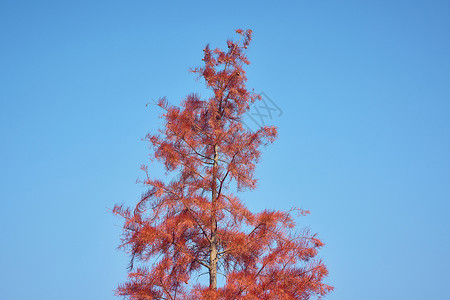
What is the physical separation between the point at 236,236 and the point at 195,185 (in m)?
1.68

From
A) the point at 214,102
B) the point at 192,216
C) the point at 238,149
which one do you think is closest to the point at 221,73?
the point at 214,102

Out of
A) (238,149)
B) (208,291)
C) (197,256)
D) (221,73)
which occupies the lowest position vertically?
(208,291)

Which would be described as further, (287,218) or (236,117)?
(236,117)

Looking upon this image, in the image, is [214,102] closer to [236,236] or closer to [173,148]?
[173,148]

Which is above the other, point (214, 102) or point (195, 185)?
point (214, 102)

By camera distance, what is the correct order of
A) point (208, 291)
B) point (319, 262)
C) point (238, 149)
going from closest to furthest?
point (208, 291)
point (319, 262)
point (238, 149)

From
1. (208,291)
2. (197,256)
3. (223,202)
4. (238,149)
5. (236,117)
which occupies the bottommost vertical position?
(208,291)

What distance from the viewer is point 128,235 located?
40.2ft

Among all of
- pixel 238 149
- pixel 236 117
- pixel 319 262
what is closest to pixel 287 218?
pixel 319 262

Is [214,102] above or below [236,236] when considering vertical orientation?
above

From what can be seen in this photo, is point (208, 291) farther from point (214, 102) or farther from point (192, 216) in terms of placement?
point (214, 102)

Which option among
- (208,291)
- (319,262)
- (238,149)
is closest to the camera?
(208,291)

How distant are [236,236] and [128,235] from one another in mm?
2563

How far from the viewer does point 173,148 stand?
13.2m
